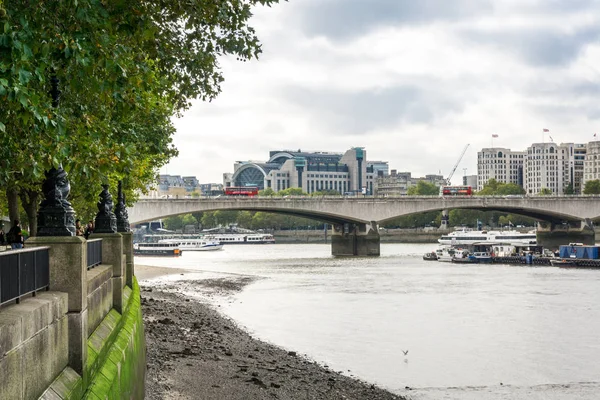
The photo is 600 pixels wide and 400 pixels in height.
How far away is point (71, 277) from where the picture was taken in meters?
8.86

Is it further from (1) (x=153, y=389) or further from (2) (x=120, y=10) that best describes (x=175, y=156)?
(2) (x=120, y=10)

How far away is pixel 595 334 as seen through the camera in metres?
29.3

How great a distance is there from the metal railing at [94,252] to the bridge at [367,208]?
70282 mm

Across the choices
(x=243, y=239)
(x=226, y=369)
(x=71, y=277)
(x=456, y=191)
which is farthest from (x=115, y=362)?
(x=243, y=239)

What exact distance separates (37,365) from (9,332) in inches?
44.3

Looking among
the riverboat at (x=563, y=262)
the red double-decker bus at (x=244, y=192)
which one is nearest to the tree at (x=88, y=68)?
the riverboat at (x=563, y=262)

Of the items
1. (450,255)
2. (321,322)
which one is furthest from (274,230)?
(321,322)

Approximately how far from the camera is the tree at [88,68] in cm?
791

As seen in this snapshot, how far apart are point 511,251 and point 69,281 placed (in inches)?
3046

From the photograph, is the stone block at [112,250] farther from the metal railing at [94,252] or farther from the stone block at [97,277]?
the stone block at [97,277]

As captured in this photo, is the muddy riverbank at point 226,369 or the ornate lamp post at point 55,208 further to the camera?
the muddy riverbank at point 226,369

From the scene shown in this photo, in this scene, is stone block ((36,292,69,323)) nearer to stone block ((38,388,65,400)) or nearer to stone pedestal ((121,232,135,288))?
stone block ((38,388,65,400))

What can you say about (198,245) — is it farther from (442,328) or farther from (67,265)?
(67,265)

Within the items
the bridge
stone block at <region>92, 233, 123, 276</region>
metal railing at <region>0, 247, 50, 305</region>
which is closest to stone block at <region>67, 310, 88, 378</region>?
metal railing at <region>0, 247, 50, 305</region>
